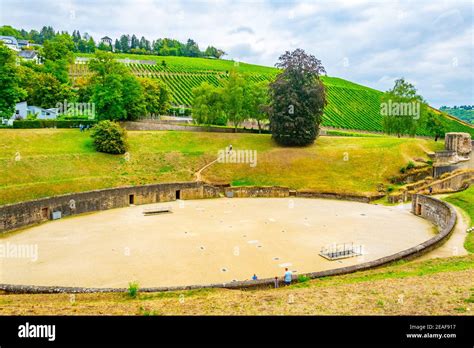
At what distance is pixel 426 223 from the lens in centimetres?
3031

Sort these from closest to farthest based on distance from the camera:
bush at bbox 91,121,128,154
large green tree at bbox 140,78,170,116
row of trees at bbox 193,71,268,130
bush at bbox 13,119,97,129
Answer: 1. bush at bbox 91,121,128,154
2. bush at bbox 13,119,97,129
3. row of trees at bbox 193,71,268,130
4. large green tree at bbox 140,78,170,116

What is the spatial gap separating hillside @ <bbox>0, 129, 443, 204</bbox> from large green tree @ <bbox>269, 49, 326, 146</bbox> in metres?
1.85

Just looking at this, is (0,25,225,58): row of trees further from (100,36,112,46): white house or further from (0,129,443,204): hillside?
(0,129,443,204): hillside

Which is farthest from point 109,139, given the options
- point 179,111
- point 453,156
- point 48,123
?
point 453,156

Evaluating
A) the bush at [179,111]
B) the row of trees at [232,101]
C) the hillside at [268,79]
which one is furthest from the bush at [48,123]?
the hillside at [268,79]

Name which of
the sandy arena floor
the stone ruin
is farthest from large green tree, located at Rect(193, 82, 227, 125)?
the stone ruin

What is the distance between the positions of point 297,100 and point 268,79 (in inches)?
2590

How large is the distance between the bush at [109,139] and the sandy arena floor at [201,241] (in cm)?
1005

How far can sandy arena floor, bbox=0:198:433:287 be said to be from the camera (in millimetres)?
19359

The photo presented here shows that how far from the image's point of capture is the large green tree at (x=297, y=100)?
4862cm
